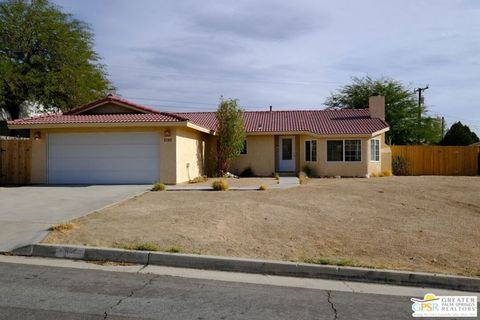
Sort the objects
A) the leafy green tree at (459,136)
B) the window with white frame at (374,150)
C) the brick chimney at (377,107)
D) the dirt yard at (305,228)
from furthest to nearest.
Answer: the leafy green tree at (459,136), the brick chimney at (377,107), the window with white frame at (374,150), the dirt yard at (305,228)

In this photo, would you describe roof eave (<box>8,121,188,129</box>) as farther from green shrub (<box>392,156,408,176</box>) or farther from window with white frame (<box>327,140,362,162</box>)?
green shrub (<box>392,156,408,176</box>)

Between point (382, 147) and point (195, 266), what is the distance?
22449 millimetres

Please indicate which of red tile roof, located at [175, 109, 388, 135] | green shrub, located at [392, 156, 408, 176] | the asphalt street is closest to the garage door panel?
red tile roof, located at [175, 109, 388, 135]

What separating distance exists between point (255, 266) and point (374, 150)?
67.1ft

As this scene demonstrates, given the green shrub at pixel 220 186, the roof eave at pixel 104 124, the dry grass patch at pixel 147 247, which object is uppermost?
the roof eave at pixel 104 124

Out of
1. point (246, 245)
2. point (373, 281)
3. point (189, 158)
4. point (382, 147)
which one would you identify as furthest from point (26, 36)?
point (373, 281)

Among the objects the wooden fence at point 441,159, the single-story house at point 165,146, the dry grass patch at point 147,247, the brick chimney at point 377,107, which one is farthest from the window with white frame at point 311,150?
the dry grass patch at point 147,247

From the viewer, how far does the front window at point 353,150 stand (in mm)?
25125

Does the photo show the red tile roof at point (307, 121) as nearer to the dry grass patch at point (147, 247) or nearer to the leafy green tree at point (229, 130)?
the leafy green tree at point (229, 130)

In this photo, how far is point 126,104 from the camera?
69.1 ft

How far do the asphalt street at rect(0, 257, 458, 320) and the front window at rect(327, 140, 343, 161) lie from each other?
19.5 metres

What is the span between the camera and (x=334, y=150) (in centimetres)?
2541
